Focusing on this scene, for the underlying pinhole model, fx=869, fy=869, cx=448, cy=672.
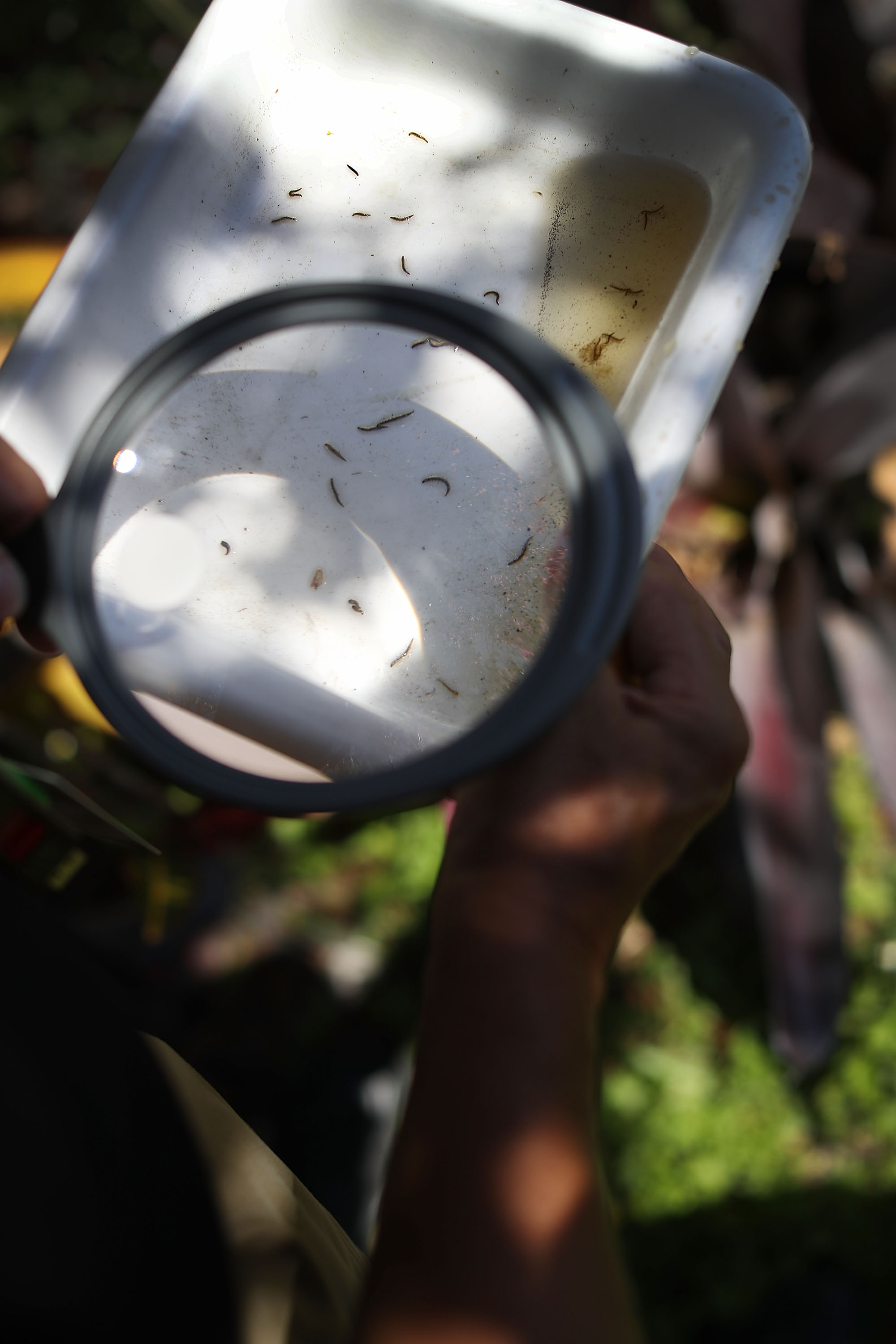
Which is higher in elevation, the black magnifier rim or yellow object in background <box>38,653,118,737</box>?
the black magnifier rim

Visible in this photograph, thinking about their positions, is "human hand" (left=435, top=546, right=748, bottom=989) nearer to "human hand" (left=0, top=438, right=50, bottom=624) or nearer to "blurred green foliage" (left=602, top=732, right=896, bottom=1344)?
"human hand" (left=0, top=438, right=50, bottom=624)

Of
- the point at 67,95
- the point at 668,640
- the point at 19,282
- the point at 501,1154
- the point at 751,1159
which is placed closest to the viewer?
the point at 501,1154

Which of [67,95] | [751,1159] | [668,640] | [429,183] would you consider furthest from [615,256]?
[67,95]

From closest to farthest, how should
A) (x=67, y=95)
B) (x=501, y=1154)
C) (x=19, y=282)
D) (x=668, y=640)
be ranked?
(x=501, y=1154) → (x=668, y=640) → (x=19, y=282) → (x=67, y=95)

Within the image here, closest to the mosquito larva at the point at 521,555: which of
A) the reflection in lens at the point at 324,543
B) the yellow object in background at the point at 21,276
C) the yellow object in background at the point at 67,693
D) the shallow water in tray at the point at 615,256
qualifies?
the reflection in lens at the point at 324,543

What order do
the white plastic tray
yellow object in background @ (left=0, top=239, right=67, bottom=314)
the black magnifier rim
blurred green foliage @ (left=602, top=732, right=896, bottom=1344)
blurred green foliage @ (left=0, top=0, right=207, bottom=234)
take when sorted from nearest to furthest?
1. the black magnifier rim
2. the white plastic tray
3. blurred green foliage @ (left=602, top=732, right=896, bottom=1344)
4. yellow object in background @ (left=0, top=239, right=67, bottom=314)
5. blurred green foliage @ (left=0, top=0, right=207, bottom=234)

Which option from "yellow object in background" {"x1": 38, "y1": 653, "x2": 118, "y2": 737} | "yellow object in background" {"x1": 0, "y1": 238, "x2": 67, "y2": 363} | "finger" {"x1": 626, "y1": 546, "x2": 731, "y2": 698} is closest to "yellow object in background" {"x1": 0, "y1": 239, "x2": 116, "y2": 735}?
"yellow object in background" {"x1": 0, "y1": 238, "x2": 67, "y2": 363}

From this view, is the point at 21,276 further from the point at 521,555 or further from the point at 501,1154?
the point at 501,1154

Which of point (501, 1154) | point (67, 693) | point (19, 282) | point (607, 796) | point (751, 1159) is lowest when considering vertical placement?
point (751, 1159)
